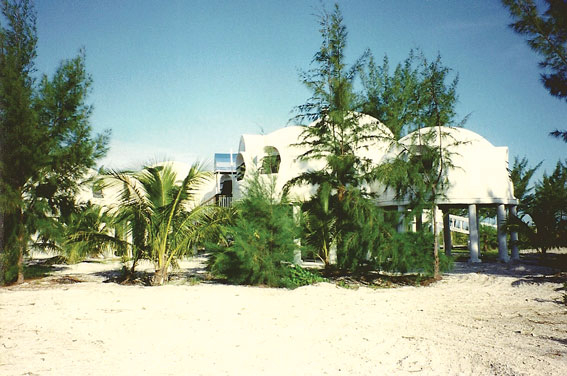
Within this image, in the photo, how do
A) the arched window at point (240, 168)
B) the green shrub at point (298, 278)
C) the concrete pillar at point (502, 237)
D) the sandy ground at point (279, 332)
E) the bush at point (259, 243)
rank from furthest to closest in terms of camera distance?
the arched window at point (240, 168) < the concrete pillar at point (502, 237) < the green shrub at point (298, 278) < the bush at point (259, 243) < the sandy ground at point (279, 332)

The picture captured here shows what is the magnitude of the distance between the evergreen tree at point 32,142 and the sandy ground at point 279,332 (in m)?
2.50

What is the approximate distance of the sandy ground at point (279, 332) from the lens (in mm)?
3873

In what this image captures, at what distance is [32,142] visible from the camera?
992 cm

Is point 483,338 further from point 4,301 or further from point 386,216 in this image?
point 4,301

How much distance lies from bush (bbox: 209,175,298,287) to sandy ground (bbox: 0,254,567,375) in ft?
2.77

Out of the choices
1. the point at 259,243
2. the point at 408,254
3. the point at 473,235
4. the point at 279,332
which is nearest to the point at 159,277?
the point at 259,243

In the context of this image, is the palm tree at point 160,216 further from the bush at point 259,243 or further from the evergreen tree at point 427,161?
the evergreen tree at point 427,161

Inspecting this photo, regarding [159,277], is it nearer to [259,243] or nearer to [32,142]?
[259,243]

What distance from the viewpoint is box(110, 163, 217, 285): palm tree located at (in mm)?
9547

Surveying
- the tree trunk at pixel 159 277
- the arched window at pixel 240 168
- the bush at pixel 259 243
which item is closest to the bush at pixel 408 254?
the bush at pixel 259 243

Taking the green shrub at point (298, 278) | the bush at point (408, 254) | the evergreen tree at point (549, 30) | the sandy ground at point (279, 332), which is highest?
the evergreen tree at point (549, 30)

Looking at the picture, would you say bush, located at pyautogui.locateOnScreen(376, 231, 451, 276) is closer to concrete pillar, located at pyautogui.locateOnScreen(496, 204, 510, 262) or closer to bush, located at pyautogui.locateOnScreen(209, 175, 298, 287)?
bush, located at pyautogui.locateOnScreen(209, 175, 298, 287)

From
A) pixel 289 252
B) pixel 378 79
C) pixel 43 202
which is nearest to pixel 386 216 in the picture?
pixel 289 252

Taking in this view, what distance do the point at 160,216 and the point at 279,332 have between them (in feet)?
17.5
